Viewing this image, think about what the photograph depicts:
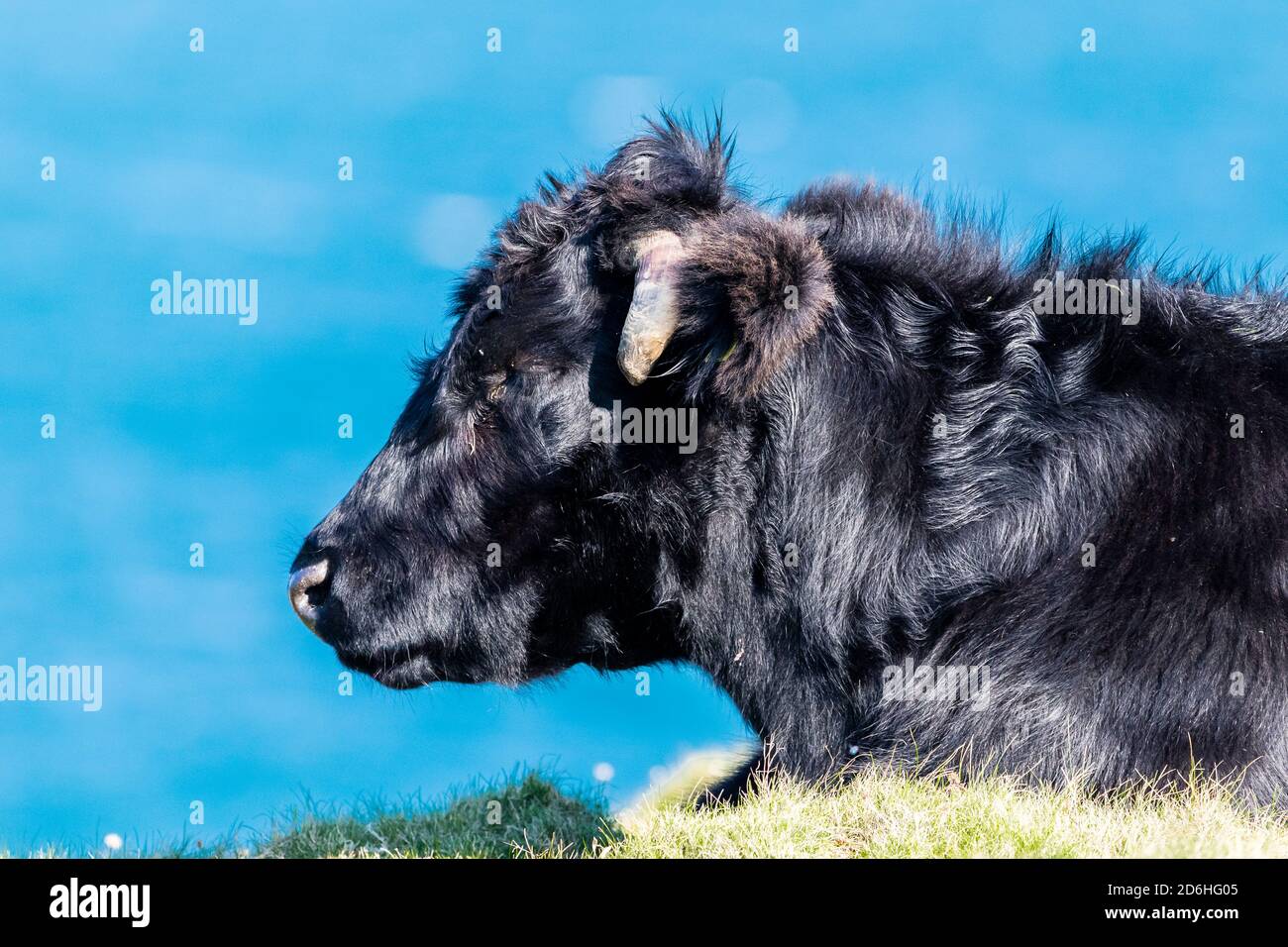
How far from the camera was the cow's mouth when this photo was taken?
8039mm

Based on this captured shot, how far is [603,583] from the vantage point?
303 inches

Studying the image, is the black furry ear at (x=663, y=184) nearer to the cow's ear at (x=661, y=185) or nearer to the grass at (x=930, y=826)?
the cow's ear at (x=661, y=185)

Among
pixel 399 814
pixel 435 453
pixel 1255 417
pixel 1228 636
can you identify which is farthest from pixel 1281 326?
pixel 399 814

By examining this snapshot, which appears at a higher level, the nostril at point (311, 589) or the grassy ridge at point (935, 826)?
the nostril at point (311, 589)

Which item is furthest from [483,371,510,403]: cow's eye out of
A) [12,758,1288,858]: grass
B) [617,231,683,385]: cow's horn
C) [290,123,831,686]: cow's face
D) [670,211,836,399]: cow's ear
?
[12,758,1288,858]: grass

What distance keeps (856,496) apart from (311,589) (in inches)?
133

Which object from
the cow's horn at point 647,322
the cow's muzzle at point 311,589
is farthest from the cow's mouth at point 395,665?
the cow's horn at point 647,322

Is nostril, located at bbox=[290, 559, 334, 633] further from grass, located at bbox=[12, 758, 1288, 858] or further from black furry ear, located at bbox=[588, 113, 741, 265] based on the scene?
black furry ear, located at bbox=[588, 113, 741, 265]

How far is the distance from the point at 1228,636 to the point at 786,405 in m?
2.49

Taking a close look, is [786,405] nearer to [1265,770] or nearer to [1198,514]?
[1198,514]

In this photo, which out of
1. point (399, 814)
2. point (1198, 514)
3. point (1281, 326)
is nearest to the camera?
point (1198, 514)

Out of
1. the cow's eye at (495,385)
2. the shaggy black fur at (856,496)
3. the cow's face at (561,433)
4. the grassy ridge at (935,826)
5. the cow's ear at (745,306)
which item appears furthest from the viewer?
the cow's eye at (495,385)

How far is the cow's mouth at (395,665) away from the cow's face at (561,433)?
1cm

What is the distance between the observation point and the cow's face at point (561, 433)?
7199 mm
